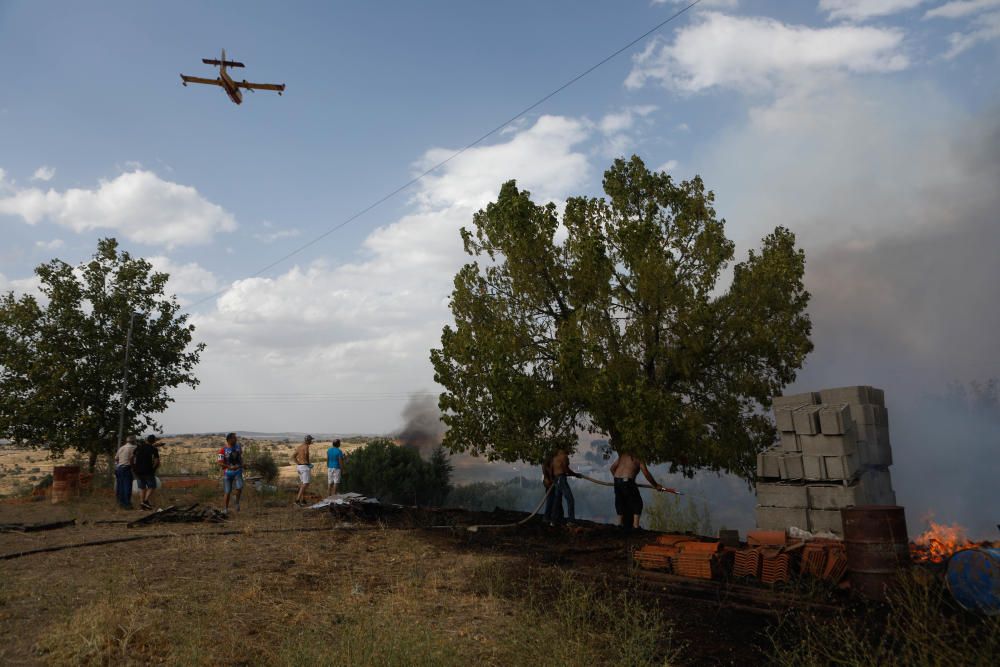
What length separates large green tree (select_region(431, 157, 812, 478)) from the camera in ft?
51.4

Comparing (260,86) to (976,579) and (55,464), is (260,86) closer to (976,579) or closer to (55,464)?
(976,579)

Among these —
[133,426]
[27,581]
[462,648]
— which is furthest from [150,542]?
[133,426]

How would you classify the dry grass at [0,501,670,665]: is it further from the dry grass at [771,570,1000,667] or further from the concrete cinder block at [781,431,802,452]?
the concrete cinder block at [781,431,802,452]

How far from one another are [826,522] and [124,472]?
61.1 feet

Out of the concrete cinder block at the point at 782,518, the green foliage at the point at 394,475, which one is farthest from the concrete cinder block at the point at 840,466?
the green foliage at the point at 394,475

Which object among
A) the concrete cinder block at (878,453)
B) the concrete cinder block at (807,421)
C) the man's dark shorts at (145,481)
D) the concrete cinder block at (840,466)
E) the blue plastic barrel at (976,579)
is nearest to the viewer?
the blue plastic barrel at (976,579)

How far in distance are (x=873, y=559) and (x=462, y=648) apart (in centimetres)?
563

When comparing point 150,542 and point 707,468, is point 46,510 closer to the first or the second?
point 150,542

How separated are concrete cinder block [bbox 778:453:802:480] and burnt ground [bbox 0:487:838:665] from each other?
325 centimetres

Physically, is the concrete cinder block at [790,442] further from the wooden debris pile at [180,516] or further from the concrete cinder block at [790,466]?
the wooden debris pile at [180,516]

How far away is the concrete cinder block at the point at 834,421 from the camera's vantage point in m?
12.0

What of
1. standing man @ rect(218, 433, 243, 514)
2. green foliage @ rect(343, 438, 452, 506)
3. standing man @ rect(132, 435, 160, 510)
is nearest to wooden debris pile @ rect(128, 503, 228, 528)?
standing man @ rect(218, 433, 243, 514)

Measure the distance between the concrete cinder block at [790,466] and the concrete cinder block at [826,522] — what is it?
76 centimetres

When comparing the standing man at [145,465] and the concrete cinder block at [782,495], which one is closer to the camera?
the concrete cinder block at [782,495]
